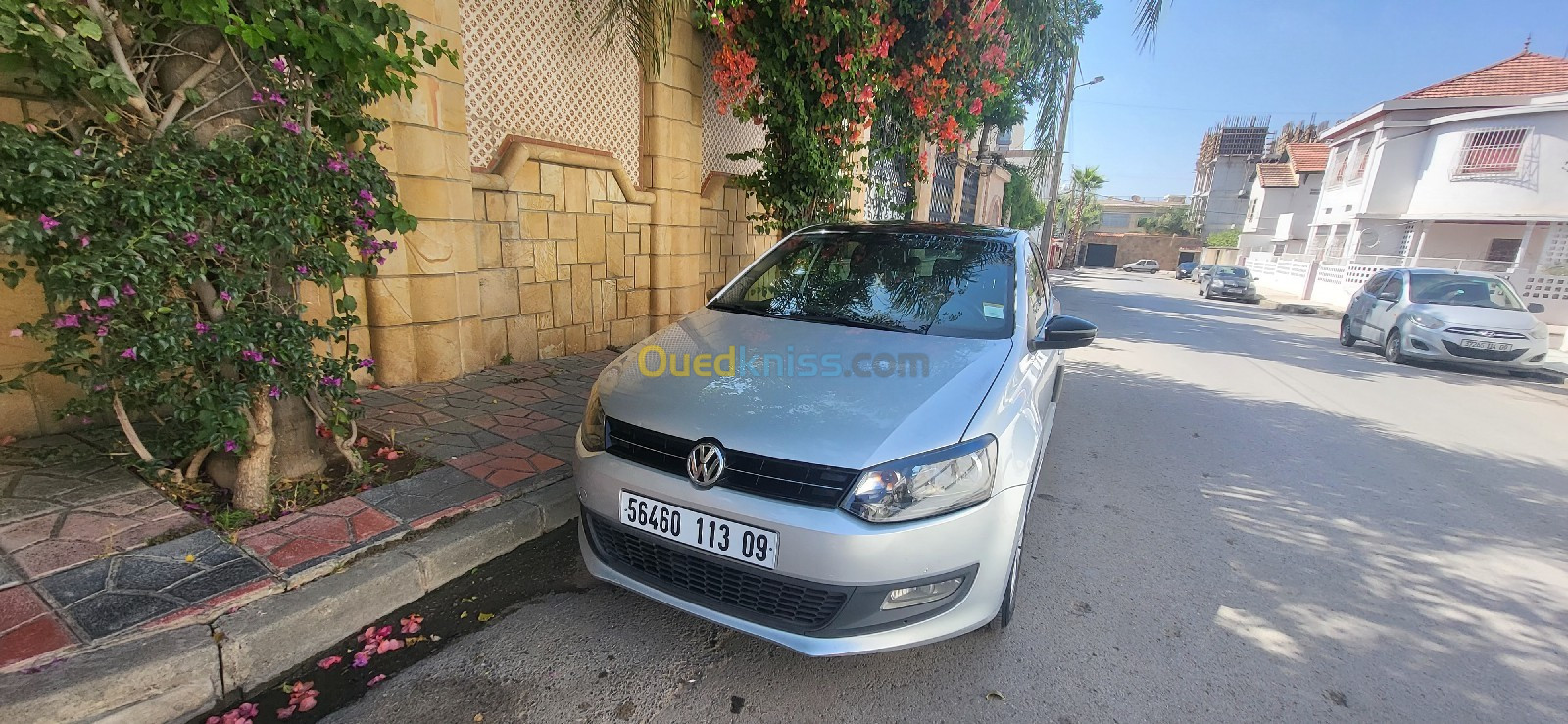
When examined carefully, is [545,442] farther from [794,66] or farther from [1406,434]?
[1406,434]

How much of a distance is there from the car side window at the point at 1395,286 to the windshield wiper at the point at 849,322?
11.2 m

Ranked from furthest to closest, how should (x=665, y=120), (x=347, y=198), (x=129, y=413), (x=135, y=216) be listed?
(x=665, y=120), (x=129, y=413), (x=347, y=198), (x=135, y=216)

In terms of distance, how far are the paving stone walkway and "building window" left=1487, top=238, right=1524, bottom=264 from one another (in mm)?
27600

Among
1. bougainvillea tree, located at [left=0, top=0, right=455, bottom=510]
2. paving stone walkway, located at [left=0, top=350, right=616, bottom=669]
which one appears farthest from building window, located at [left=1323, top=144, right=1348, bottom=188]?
bougainvillea tree, located at [left=0, top=0, right=455, bottom=510]

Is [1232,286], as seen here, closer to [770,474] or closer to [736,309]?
[736,309]

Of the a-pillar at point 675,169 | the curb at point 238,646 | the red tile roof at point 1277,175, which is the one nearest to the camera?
the curb at point 238,646

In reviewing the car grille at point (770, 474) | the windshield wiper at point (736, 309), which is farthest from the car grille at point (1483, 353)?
the car grille at point (770, 474)

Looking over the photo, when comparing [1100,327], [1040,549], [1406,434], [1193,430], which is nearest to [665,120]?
[1040,549]

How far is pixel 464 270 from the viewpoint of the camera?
452 cm

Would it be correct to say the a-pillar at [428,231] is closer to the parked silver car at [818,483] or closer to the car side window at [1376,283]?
the parked silver car at [818,483]

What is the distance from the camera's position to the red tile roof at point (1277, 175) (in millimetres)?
32156

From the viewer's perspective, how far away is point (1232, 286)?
69.5ft

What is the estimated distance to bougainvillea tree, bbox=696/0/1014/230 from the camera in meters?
5.15

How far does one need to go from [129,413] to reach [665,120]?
4538 millimetres
